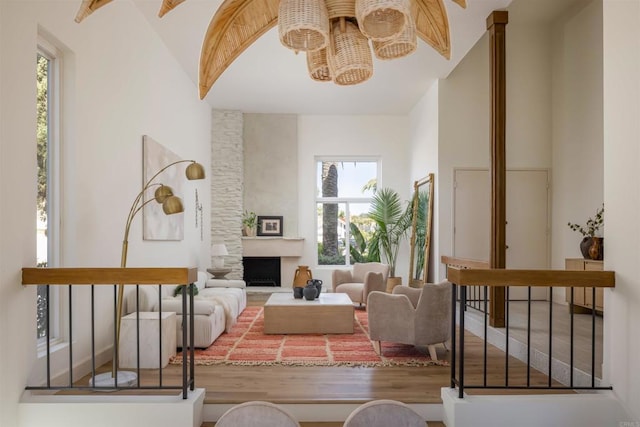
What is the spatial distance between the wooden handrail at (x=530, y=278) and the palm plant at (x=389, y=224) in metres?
6.26

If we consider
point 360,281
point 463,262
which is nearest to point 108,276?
point 463,262

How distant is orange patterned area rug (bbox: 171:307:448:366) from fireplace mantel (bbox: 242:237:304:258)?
398 cm

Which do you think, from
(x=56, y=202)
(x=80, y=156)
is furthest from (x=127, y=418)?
(x=80, y=156)

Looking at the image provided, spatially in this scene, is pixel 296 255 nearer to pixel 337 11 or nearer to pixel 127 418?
pixel 127 418

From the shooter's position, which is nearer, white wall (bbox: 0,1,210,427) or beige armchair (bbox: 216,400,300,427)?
beige armchair (bbox: 216,400,300,427)

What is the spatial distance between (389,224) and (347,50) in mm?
8036

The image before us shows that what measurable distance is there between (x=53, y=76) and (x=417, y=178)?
269 inches

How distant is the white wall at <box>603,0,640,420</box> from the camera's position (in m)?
3.22

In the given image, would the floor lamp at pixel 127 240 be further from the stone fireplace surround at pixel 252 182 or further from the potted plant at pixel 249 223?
the potted plant at pixel 249 223

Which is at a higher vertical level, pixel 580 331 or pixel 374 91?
pixel 374 91

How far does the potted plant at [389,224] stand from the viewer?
9.79 m

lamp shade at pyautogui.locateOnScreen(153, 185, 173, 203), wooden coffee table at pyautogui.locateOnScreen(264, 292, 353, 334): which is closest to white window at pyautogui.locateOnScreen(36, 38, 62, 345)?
lamp shade at pyautogui.locateOnScreen(153, 185, 173, 203)

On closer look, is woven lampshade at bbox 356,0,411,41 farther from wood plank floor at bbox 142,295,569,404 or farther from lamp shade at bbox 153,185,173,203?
lamp shade at bbox 153,185,173,203

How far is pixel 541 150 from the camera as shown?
7.95 m
